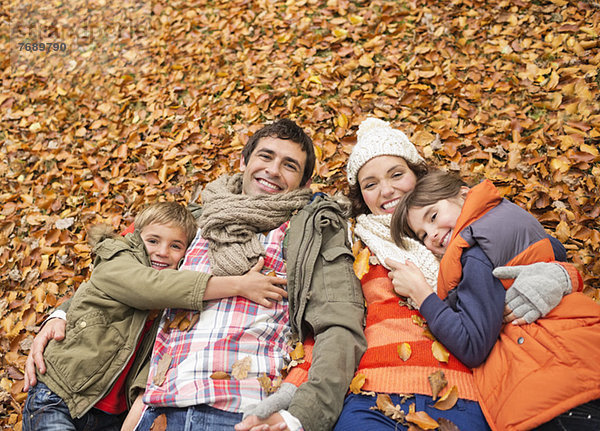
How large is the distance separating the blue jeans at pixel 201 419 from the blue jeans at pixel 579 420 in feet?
4.68

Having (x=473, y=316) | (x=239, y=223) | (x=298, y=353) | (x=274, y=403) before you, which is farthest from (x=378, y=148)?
(x=274, y=403)

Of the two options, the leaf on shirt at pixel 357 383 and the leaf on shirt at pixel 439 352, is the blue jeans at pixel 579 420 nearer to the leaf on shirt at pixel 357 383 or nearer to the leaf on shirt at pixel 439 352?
the leaf on shirt at pixel 439 352

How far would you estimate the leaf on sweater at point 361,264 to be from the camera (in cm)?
248

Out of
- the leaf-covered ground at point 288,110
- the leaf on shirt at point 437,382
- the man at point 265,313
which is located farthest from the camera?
the leaf-covered ground at point 288,110

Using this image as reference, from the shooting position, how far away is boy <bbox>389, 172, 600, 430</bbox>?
1.64 meters

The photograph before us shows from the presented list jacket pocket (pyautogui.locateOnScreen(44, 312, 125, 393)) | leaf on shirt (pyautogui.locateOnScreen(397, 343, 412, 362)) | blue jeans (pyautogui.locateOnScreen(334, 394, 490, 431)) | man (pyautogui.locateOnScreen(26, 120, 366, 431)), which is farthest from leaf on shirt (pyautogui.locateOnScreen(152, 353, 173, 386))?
leaf on shirt (pyautogui.locateOnScreen(397, 343, 412, 362))

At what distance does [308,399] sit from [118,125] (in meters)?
4.33

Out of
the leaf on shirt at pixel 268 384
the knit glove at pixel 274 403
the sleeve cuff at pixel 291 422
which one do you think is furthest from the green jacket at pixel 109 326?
the sleeve cuff at pixel 291 422

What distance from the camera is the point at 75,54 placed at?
21.5 feet

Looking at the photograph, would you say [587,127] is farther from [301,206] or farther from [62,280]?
[62,280]

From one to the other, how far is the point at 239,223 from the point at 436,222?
1223 millimetres

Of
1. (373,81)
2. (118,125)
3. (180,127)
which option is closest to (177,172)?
(180,127)

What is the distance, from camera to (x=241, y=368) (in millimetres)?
2152

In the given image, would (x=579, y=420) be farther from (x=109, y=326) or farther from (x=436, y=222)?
(x=109, y=326)
